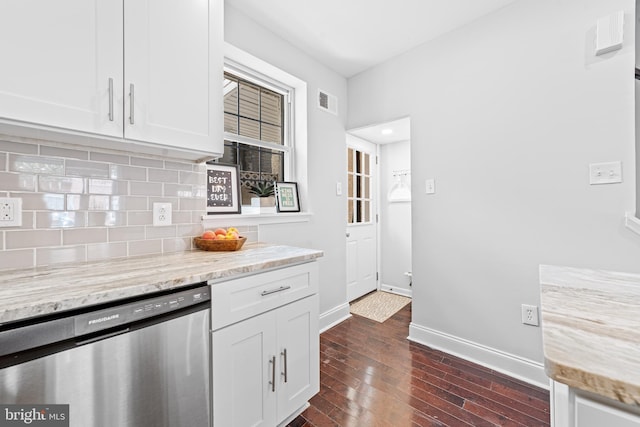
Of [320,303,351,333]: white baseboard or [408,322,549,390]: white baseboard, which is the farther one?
[320,303,351,333]: white baseboard

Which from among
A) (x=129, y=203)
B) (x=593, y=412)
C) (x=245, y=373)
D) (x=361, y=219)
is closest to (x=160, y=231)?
(x=129, y=203)

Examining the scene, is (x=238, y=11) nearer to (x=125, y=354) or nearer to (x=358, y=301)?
(x=125, y=354)

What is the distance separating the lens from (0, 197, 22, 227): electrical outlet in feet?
3.57

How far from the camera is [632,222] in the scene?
58.9 inches

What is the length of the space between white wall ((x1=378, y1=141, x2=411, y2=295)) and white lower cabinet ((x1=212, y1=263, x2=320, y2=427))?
2.30m

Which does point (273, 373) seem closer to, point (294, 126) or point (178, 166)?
point (178, 166)

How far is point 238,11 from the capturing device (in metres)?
1.94

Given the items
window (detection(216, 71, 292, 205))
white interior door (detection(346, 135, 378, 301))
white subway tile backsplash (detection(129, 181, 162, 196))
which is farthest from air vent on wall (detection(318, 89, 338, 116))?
white subway tile backsplash (detection(129, 181, 162, 196))

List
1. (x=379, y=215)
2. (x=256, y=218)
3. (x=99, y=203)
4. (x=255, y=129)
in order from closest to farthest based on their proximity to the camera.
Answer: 1. (x=99, y=203)
2. (x=256, y=218)
3. (x=255, y=129)
4. (x=379, y=215)

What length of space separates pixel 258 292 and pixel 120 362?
1.76ft

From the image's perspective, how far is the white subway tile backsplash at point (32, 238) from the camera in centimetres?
111

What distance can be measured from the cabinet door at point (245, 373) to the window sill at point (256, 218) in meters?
0.78
